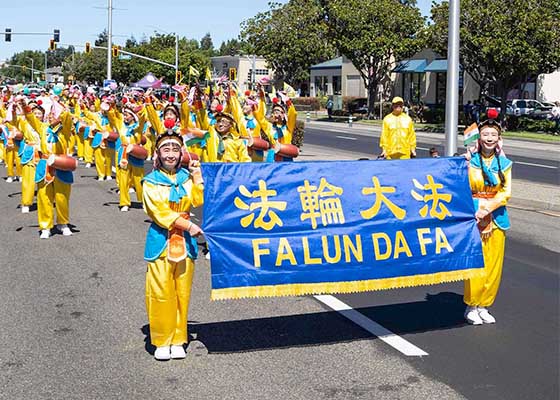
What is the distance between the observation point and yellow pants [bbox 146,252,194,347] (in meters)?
5.93

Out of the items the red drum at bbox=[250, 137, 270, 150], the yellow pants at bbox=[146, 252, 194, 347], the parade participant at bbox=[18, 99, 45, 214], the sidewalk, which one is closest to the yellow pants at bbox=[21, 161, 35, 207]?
the parade participant at bbox=[18, 99, 45, 214]

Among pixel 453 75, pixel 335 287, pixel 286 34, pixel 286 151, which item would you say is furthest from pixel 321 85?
pixel 335 287

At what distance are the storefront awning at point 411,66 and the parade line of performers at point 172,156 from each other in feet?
110

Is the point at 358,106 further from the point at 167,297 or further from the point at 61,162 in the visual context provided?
the point at 167,297

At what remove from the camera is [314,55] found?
70.1 meters

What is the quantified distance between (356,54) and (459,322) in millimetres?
42259

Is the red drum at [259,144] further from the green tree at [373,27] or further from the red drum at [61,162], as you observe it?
the green tree at [373,27]

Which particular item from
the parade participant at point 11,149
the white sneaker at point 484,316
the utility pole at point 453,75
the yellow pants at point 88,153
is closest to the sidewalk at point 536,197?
the utility pole at point 453,75

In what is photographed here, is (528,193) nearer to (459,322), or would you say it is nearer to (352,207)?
(459,322)

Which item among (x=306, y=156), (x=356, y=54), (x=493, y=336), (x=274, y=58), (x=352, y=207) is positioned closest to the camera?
(x=352, y=207)

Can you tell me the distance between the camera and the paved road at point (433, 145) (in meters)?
20.6

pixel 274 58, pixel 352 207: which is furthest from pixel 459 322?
pixel 274 58

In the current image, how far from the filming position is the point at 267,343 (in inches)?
256

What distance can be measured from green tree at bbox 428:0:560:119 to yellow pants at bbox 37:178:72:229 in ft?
87.0
